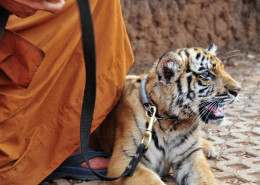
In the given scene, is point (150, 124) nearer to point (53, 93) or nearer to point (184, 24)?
point (53, 93)

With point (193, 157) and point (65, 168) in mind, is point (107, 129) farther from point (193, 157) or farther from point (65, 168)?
point (193, 157)

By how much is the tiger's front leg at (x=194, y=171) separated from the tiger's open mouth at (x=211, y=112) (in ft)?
0.83

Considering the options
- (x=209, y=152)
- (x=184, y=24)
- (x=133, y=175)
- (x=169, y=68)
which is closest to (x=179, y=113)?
(x=169, y=68)

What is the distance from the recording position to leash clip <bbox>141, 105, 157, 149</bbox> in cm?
233

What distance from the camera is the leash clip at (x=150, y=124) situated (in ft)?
7.64

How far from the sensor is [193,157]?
260 cm

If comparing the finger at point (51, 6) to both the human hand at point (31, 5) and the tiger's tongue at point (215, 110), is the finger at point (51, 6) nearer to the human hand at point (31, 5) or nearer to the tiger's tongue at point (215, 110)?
the human hand at point (31, 5)

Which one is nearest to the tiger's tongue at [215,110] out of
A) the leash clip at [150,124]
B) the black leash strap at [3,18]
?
the leash clip at [150,124]

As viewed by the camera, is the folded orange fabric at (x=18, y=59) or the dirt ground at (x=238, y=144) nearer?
the folded orange fabric at (x=18, y=59)

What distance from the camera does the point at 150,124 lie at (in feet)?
7.68

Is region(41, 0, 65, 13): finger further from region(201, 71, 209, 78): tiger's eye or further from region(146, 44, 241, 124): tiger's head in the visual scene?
region(201, 71, 209, 78): tiger's eye

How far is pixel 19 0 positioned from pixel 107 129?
1294 mm

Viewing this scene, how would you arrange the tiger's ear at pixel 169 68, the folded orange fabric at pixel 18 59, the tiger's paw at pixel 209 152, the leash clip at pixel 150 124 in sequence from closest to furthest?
the folded orange fabric at pixel 18 59
the leash clip at pixel 150 124
the tiger's ear at pixel 169 68
the tiger's paw at pixel 209 152

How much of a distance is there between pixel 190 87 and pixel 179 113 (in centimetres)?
21
